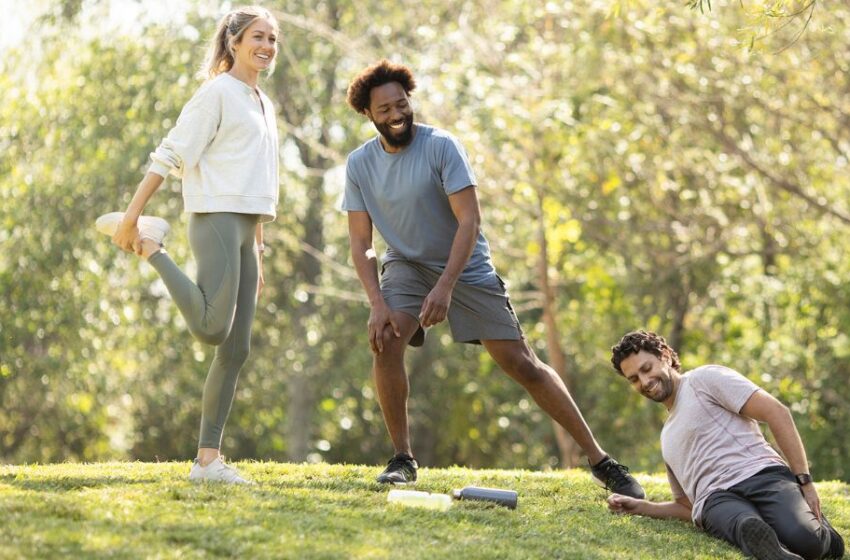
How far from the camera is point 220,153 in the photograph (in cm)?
613

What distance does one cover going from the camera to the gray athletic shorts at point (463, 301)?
6.66 m

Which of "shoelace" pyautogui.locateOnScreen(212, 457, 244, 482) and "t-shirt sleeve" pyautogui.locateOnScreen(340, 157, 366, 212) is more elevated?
"t-shirt sleeve" pyautogui.locateOnScreen(340, 157, 366, 212)

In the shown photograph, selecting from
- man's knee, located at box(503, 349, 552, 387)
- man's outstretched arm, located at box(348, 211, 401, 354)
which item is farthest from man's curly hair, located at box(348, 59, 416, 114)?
man's knee, located at box(503, 349, 552, 387)

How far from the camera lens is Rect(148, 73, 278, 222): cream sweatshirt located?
604cm

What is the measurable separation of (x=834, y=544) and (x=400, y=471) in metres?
2.08

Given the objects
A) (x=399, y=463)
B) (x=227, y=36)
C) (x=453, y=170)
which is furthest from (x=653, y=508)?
(x=227, y=36)

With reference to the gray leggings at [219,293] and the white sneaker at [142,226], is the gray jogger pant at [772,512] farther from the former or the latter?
the white sneaker at [142,226]

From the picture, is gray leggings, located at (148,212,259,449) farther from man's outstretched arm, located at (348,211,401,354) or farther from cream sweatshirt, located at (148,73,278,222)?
man's outstretched arm, located at (348,211,401,354)

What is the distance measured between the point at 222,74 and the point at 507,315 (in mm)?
1809

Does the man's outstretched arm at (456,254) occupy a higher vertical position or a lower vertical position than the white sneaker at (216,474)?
higher

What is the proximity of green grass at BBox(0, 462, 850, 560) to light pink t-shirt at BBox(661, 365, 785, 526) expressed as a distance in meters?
0.26

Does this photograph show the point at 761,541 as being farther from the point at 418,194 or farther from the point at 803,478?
the point at 418,194

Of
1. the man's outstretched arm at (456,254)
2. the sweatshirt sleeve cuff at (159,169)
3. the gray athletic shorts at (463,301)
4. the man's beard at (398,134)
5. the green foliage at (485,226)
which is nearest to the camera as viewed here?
the sweatshirt sleeve cuff at (159,169)

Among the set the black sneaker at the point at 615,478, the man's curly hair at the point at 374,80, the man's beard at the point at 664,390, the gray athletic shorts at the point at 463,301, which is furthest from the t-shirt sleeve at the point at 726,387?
the man's curly hair at the point at 374,80
